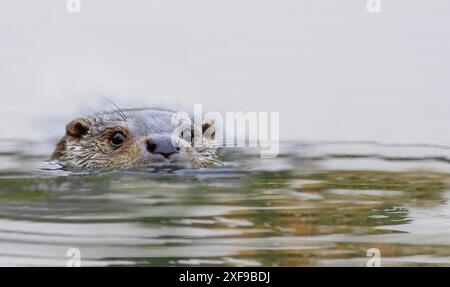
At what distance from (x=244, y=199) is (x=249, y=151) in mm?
2022

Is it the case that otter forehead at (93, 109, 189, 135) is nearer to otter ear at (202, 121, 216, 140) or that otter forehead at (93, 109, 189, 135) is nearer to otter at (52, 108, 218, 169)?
otter at (52, 108, 218, 169)

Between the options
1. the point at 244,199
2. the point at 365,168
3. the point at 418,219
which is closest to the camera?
the point at 418,219

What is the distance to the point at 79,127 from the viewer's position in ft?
24.0

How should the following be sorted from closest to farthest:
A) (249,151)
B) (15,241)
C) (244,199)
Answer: (15,241) < (244,199) < (249,151)

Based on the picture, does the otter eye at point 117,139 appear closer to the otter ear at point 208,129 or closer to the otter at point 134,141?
the otter at point 134,141

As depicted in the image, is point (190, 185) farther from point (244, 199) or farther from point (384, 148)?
point (384, 148)

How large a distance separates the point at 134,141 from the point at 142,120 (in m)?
0.26

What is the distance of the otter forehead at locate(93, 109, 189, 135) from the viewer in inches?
271

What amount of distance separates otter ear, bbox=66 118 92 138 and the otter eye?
38 centimetres

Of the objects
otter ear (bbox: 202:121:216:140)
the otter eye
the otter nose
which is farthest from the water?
the otter eye

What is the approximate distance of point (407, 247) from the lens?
4.88 meters

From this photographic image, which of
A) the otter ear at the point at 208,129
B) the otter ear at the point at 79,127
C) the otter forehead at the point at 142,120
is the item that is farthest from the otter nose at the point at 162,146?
the otter ear at the point at 208,129
